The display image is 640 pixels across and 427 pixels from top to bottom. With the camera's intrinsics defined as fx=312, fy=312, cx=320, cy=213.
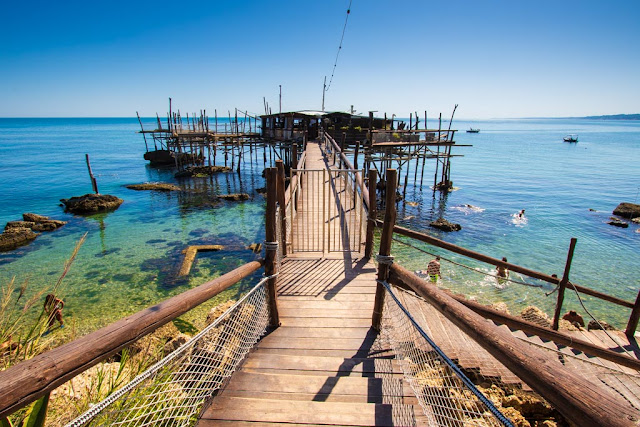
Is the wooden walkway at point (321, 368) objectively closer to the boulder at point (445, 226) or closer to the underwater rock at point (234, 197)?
the boulder at point (445, 226)

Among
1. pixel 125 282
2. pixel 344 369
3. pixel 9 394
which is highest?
pixel 9 394

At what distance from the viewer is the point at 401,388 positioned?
3008 millimetres

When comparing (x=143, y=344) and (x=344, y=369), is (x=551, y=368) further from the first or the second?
(x=143, y=344)

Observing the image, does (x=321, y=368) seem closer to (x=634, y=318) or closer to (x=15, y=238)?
(x=634, y=318)

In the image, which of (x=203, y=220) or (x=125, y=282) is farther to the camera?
(x=203, y=220)

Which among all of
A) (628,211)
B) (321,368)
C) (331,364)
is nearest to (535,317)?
(331,364)

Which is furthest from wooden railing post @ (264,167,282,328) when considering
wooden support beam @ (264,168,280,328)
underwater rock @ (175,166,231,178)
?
underwater rock @ (175,166,231,178)

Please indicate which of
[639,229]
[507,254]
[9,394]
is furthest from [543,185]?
[9,394]

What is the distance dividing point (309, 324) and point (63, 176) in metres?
40.5

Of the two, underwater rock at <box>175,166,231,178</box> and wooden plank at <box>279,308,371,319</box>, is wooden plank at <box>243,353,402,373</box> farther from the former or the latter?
underwater rock at <box>175,166,231,178</box>

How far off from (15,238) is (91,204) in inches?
215

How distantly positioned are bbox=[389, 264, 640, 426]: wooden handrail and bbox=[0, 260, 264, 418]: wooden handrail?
2.07 meters

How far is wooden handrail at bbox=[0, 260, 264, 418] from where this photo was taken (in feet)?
4.22

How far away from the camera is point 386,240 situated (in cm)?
365
